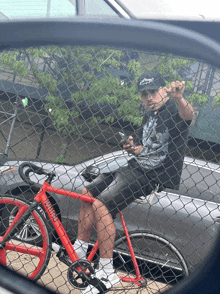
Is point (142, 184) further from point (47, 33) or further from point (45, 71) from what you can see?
point (47, 33)

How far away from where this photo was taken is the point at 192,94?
1094 mm

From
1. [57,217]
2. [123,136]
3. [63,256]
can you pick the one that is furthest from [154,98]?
[63,256]

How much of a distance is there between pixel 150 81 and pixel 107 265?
1.12 metres

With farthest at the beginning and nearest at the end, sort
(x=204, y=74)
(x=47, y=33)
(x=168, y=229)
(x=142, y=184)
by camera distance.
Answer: (x=168, y=229), (x=142, y=184), (x=204, y=74), (x=47, y=33)

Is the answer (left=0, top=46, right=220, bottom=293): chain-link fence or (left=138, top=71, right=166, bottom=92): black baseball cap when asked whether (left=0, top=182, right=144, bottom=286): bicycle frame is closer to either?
(left=0, top=46, right=220, bottom=293): chain-link fence

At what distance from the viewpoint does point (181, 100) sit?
43.9 inches

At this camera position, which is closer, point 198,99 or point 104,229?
point 198,99

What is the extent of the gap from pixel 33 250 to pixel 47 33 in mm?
1478

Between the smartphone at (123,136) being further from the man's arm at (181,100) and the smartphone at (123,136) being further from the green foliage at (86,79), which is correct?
the man's arm at (181,100)

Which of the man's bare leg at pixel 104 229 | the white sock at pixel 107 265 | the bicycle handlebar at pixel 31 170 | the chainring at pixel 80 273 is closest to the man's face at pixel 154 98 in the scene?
the man's bare leg at pixel 104 229

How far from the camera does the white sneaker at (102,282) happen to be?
63.2 inches

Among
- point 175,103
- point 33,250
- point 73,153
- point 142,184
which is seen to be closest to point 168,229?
point 142,184

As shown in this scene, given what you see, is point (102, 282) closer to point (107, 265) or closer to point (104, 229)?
point (107, 265)

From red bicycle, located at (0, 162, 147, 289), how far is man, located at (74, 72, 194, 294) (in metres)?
0.09
